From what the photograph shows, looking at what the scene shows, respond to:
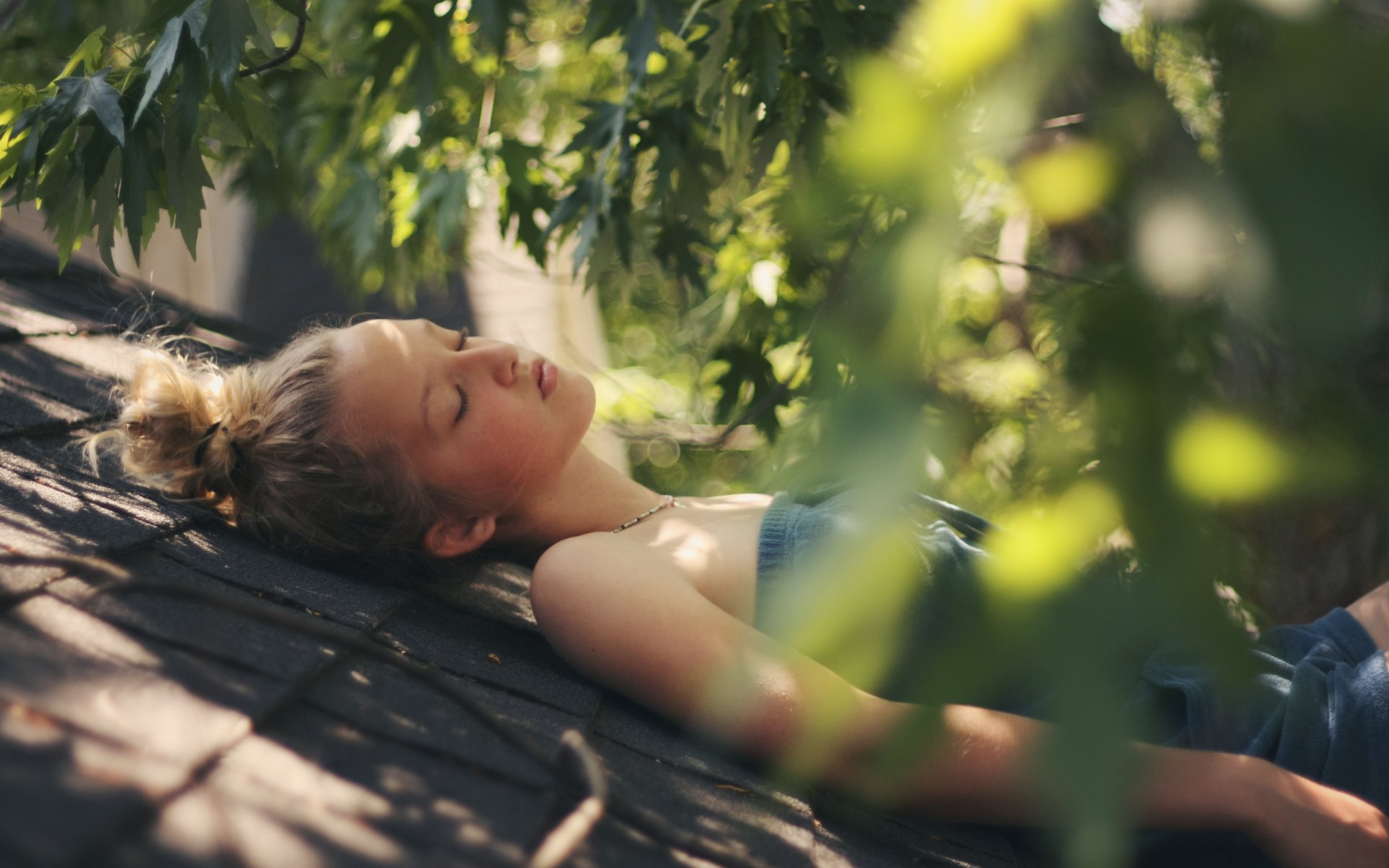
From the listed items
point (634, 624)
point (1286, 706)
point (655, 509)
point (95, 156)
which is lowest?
point (1286, 706)

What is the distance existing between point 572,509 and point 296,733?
107 centimetres

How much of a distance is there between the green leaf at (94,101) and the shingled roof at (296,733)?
1.81 feet

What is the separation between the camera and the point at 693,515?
75.5 inches

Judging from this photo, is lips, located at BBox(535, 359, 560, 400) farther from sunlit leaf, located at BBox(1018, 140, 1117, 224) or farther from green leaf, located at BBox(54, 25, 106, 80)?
sunlit leaf, located at BBox(1018, 140, 1117, 224)

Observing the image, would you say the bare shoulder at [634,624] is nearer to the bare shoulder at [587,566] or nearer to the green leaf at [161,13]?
the bare shoulder at [587,566]

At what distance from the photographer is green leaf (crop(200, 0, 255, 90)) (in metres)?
1.33

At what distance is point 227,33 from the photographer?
4.41 feet

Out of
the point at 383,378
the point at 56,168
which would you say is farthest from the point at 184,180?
the point at 383,378

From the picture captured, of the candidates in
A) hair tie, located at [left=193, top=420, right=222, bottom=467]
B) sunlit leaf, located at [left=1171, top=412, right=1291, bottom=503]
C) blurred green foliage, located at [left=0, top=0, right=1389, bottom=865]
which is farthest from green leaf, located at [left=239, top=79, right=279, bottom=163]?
sunlit leaf, located at [left=1171, top=412, right=1291, bottom=503]

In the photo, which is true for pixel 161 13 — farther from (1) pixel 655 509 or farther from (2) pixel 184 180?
(1) pixel 655 509

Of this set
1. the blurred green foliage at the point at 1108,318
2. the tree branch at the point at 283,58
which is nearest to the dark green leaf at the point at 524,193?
the tree branch at the point at 283,58

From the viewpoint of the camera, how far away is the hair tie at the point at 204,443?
1.86 metres

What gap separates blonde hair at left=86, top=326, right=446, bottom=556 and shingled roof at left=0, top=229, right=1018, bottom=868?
0.40 feet

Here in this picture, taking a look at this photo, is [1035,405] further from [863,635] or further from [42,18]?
[42,18]
